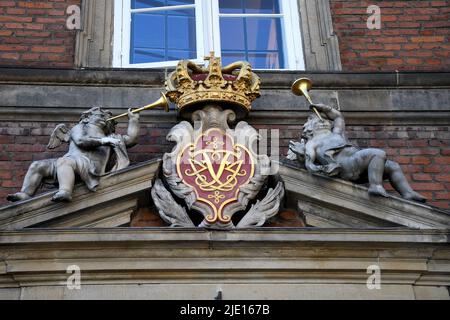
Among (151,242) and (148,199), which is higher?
(148,199)

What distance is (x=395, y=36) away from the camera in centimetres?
836

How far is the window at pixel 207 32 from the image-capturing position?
844 centimetres

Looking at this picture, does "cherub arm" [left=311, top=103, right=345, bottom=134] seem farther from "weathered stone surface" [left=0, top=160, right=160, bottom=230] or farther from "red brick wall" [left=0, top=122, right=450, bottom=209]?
"weathered stone surface" [left=0, top=160, right=160, bottom=230]

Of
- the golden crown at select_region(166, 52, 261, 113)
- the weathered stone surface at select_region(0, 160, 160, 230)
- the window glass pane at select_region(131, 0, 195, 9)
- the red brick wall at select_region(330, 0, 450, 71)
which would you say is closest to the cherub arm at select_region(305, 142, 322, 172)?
the golden crown at select_region(166, 52, 261, 113)

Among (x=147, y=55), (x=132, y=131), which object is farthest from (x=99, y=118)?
(x=147, y=55)

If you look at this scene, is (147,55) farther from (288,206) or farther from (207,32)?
(288,206)

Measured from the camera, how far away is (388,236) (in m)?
6.48

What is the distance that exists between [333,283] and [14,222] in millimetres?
2169

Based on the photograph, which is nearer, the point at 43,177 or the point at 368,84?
the point at 43,177

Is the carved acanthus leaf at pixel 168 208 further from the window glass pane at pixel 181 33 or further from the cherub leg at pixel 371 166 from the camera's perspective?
the window glass pane at pixel 181 33

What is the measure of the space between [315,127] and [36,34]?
8.56 ft

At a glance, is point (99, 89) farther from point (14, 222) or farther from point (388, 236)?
point (388, 236)
